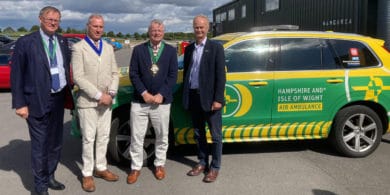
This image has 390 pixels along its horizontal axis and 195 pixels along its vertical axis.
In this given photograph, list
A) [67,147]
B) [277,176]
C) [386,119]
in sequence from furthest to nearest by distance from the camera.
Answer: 1. [67,147]
2. [386,119]
3. [277,176]

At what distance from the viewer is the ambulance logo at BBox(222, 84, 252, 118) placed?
5104mm

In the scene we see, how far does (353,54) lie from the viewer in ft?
18.1

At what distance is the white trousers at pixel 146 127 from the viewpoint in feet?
15.1

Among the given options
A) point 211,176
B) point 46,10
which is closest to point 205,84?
point 211,176

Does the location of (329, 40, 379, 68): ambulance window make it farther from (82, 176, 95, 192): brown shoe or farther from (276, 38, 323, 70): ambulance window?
(82, 176, 95, 192): brown shoe

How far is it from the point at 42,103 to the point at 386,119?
4.45m

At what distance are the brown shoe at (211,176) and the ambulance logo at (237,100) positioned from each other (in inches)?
30.0

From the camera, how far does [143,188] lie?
453 centimetres

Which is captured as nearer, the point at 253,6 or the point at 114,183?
the point at 114,183

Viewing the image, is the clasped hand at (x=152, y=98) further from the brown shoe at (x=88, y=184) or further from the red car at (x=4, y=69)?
the red car at (x=4, y=69)

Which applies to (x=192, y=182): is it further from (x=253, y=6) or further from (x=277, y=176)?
(x=253, y=6)

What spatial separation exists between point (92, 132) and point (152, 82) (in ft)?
2.79

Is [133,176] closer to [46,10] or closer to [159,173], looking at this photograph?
[159,173]

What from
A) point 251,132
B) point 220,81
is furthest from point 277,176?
point 220,81
